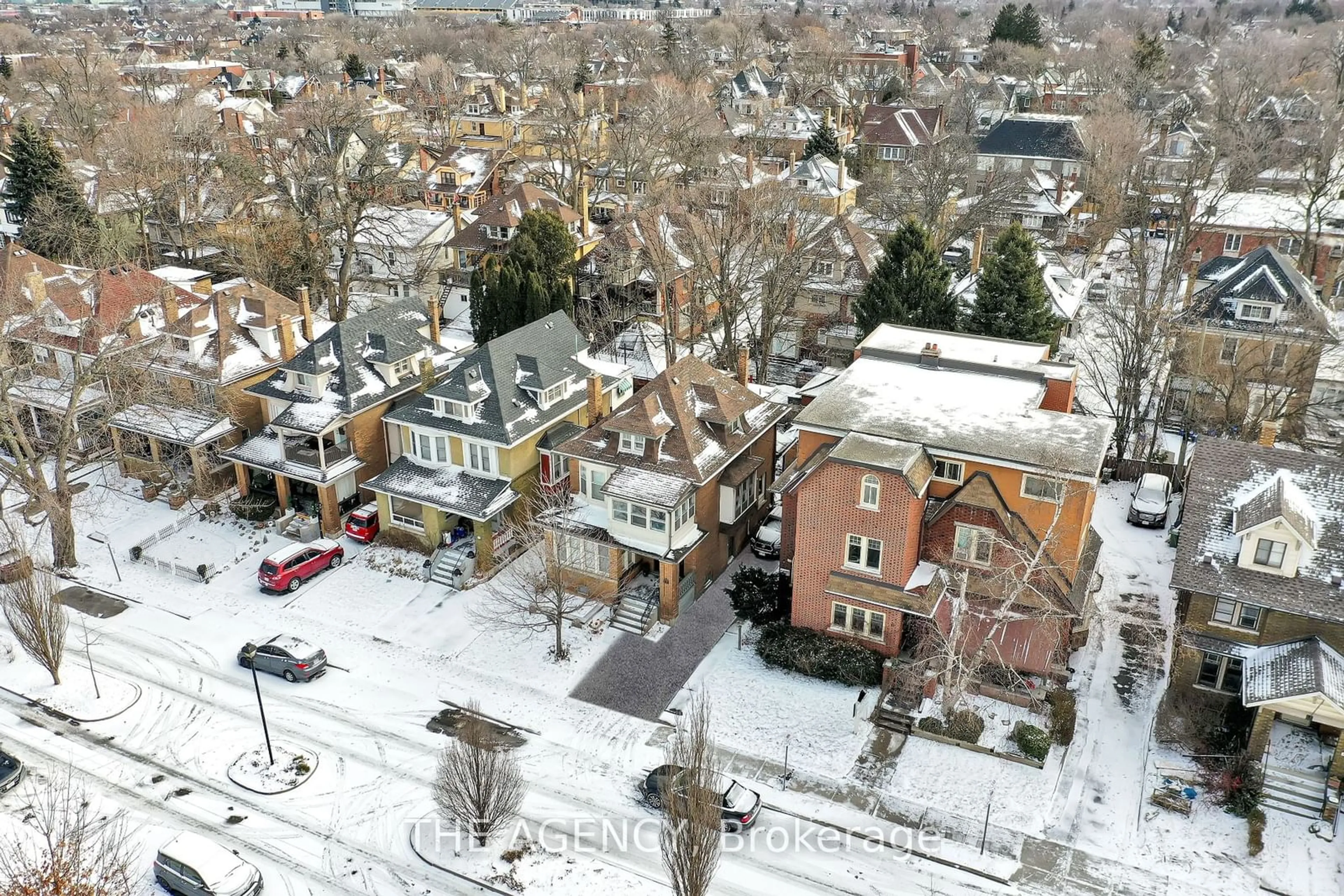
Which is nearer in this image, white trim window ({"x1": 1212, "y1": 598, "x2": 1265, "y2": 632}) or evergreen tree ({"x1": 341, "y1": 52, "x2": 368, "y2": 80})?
white trim window ({"x1": 1212, "y1": 598, "x2": 1265, "y2": 632})

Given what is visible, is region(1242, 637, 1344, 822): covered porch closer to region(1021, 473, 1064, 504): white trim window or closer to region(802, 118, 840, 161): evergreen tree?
region(1021, 473, 1064, 504): white trim window

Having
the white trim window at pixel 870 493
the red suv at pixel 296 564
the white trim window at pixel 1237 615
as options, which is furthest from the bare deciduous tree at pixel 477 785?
the white trim window at pixel 1237 615

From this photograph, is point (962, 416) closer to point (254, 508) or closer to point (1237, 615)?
point (1237, 615)

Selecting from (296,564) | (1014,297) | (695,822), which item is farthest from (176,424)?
(1014,297)

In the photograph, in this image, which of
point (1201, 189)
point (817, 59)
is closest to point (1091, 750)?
point (1201, 189)

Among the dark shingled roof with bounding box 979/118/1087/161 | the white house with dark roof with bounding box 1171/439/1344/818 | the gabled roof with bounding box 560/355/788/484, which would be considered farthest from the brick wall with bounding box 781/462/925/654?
the dark shingled roof with bounding box 979/118/1087/161

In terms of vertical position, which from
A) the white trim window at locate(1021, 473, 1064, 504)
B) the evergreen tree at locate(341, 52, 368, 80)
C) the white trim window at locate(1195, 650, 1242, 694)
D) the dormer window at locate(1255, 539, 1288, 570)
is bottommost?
the white trim window at locate(1195, 650, 1242, 694)
